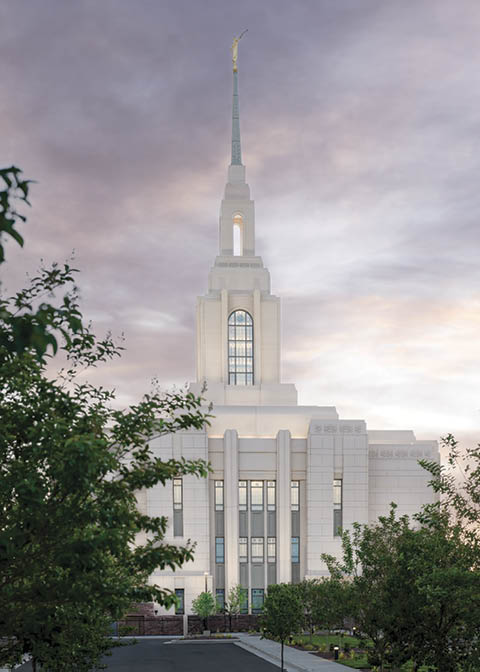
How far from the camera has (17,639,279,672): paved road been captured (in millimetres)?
43750

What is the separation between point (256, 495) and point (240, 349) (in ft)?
61.9

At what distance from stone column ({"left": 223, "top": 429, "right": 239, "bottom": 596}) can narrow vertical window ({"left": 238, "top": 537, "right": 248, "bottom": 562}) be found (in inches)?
30.3

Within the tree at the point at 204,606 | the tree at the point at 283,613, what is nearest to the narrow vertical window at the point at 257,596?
the tree at the point at 204,606

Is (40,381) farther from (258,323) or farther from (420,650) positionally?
(258,323)

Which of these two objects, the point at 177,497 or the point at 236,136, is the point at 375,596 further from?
the point at 236,136

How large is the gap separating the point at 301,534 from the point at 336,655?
3993cm

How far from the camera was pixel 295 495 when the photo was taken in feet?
292

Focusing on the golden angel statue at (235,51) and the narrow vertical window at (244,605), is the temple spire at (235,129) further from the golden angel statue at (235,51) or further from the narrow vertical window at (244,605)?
the narrow vertical window at (244,605)

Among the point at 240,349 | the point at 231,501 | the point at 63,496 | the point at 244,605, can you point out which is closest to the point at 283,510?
the point at 231,501

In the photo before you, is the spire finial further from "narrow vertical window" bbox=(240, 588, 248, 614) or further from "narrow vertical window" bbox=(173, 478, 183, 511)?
"narrow vertical window" bbox=(240, 588, 248, 614)

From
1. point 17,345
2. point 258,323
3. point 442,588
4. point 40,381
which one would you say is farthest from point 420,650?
point 258,323

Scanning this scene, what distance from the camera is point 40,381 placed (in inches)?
473

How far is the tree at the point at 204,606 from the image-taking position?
253ft

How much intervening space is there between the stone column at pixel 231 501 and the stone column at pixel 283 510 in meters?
4.45
